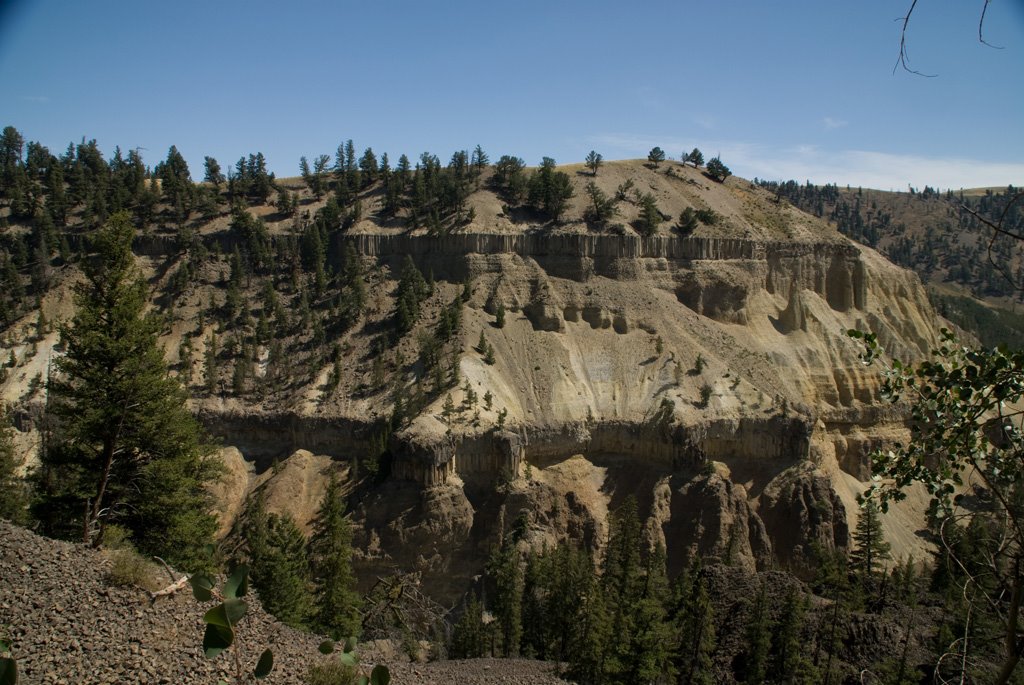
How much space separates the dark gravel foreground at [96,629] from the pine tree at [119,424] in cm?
661

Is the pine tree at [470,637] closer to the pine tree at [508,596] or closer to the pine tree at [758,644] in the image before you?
the pine tree at [508,596]

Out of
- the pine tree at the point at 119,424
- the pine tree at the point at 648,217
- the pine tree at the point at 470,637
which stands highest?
the pine tree at the point at 648,217

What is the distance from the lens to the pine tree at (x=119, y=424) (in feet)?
68.9

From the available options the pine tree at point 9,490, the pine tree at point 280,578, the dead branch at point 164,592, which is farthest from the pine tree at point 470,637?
the dead branch at point 164,592

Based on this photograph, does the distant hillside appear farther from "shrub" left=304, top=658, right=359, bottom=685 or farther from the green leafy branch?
the green leafy branch

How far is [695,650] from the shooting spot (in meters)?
29.8

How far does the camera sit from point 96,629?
41.1 feet

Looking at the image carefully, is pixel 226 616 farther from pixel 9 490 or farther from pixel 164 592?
pixel 9 490

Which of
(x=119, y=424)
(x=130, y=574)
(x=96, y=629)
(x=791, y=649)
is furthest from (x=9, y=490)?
(x=791, y=649)

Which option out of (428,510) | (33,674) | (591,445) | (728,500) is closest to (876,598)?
(728,500)

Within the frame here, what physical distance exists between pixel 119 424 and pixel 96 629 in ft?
30.9

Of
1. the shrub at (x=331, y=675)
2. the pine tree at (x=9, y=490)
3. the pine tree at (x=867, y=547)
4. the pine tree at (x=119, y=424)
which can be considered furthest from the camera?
the pine tree at (x=867, y=547)

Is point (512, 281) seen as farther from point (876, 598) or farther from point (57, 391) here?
point (57, 391)

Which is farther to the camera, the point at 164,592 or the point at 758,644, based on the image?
the point at 758,644
